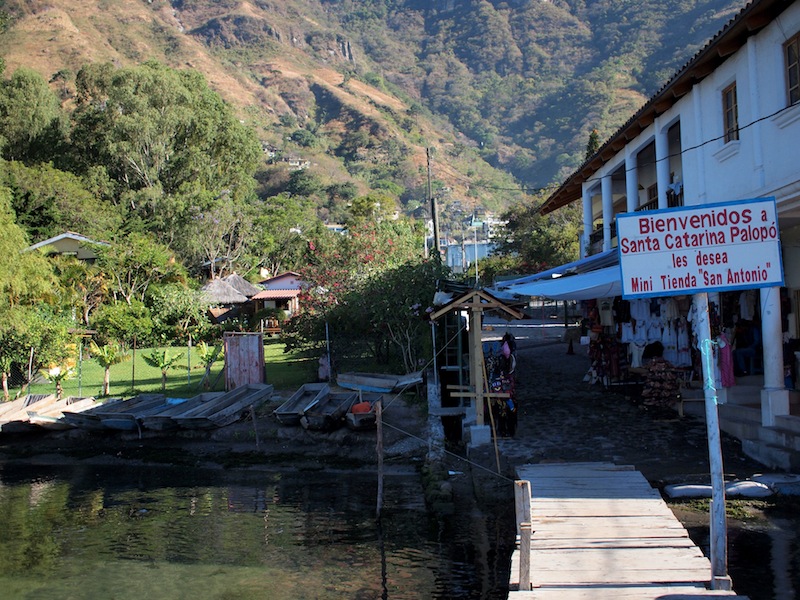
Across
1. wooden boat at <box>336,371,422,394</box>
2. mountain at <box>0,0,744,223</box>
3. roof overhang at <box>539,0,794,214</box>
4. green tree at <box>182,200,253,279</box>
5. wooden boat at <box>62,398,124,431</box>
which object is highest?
mountain at <box>0,0,744,223</box>

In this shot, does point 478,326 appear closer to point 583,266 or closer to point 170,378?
point 583,266

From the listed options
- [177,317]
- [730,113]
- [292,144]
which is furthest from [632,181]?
[292,144]

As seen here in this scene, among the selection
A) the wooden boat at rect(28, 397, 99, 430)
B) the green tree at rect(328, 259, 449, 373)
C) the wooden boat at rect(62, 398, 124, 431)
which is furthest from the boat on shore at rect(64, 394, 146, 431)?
the green tree at rect(328, 259, 449, 373)

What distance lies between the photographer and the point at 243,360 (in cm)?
2136

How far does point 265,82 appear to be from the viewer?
151000mm

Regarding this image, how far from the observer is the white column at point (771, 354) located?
38.8 feet

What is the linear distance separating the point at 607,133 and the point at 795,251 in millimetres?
108809

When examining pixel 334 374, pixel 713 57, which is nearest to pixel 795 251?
pixel 713 57

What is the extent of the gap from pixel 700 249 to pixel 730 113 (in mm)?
8009

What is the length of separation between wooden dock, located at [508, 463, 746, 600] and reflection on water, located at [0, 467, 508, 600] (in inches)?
49.5

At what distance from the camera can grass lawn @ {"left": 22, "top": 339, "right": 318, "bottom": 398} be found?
22031mm

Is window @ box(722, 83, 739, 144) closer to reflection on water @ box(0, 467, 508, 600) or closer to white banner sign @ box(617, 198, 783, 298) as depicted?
reflection on water @ box(0, 467, 508, 600)

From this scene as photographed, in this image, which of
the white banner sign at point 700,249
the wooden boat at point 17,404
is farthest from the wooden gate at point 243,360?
the white banner sign at point 700,249

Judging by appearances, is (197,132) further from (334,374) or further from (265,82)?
(265,82)
